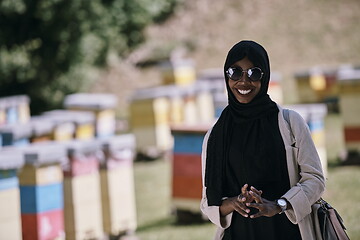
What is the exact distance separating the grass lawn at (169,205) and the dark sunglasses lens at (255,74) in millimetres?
3731

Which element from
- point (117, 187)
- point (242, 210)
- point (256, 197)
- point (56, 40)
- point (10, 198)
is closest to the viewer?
point (256, 197)

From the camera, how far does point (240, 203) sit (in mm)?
3371

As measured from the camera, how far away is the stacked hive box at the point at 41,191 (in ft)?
21.7

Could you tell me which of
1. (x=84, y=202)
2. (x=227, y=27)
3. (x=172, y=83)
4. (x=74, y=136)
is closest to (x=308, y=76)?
(x=172, y=83)

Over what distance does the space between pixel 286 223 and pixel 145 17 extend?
57.5 ft

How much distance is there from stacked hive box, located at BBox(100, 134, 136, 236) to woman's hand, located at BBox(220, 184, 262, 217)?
415 cm

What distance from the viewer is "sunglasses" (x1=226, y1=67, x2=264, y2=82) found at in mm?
3469

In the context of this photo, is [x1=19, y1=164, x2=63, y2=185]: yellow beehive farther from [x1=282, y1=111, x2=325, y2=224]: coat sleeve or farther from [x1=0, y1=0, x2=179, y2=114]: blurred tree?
[x1=0, y1=0, x2=179, y2=114]: blurred tree

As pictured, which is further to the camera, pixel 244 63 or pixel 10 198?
pixel 10 198

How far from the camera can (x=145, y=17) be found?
67.7ft

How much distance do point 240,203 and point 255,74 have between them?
0.59 metres

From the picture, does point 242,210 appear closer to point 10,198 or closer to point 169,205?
point 10,198

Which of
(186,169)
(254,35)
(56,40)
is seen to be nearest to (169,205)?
(186,169)

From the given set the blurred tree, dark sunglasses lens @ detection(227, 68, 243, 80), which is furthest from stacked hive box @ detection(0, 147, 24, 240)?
the blurred tree
